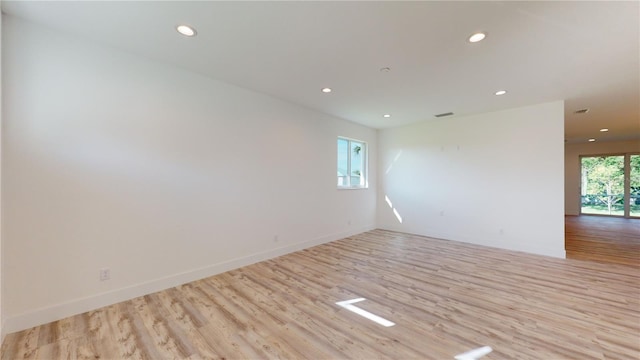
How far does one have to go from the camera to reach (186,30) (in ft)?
7.22

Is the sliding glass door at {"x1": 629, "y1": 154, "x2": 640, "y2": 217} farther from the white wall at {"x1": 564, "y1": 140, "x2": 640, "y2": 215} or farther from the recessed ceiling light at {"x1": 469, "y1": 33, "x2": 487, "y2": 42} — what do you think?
the recessed ceiling light at {"x1": 469, "y1": 33, "x2": 487, "y2": 42}

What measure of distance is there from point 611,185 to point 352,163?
9.42m

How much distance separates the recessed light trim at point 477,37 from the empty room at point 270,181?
0.02 meters

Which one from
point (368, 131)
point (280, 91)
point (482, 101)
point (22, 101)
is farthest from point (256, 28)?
point (368, 131)

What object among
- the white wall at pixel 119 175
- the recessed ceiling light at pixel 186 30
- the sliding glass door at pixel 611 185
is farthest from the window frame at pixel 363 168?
the sliding glass door at pixel 611 185

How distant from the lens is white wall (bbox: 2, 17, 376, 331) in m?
2.07

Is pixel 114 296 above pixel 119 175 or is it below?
below

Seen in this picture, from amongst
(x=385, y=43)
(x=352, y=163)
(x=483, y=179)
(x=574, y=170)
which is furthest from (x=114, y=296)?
(x=574, y=170)

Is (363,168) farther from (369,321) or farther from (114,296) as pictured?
(114,296)

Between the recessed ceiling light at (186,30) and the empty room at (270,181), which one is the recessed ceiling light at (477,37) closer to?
the empty room at (270,181)

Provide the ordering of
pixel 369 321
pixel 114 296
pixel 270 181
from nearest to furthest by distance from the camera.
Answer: pixel 369 321
pixel 114 296
pixel 270 181

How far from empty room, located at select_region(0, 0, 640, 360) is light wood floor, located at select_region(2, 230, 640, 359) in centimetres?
2

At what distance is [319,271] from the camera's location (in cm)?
340

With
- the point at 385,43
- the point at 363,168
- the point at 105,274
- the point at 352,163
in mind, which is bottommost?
the point at 105,274
